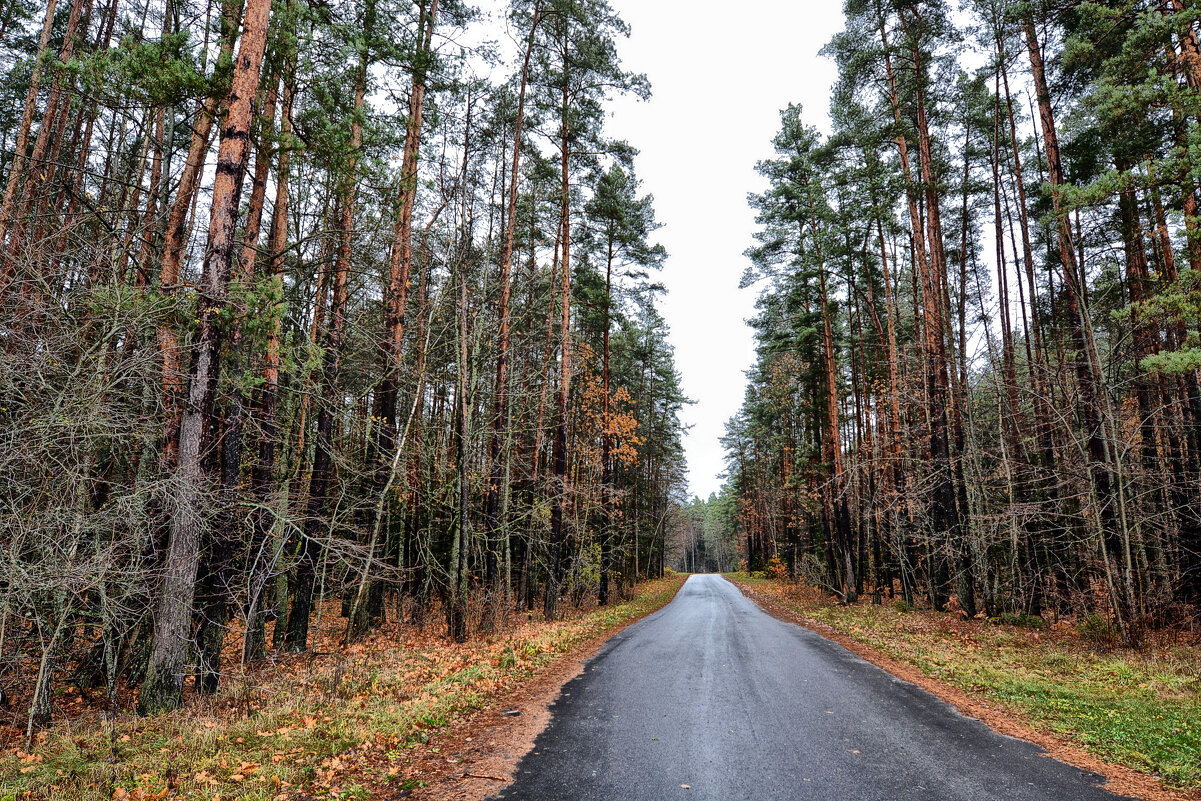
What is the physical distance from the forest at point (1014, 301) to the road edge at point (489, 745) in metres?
10.2

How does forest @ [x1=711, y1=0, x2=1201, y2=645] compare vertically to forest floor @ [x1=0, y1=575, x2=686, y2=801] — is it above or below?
above

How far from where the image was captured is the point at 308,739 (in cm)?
534

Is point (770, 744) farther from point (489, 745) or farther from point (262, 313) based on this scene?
point (262, 313)

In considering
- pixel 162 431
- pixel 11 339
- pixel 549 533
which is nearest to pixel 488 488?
pixel 549 533

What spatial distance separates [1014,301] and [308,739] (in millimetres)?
24075

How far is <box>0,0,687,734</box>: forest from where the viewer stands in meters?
6.01

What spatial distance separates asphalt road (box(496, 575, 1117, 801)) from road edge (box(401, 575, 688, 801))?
20 centimetres

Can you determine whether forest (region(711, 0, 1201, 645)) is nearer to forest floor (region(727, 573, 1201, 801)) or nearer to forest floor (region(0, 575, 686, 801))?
forest floor (region(727, 573, 1201, 801))

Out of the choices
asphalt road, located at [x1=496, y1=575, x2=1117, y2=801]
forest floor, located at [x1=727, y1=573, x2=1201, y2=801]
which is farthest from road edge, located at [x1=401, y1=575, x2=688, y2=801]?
forest floor, located at [x1=727, y1=573, x2=1201, y2=801]

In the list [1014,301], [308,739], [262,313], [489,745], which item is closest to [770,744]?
[489,745]

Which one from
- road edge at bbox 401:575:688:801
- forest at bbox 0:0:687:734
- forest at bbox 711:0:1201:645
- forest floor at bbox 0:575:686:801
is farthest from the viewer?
forest at bbox 711:0:1201:645

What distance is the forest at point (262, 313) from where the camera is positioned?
237 inches

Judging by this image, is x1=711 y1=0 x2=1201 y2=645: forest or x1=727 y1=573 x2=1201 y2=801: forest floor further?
x1=711 y1=0 x2=1201 y2=645: forest

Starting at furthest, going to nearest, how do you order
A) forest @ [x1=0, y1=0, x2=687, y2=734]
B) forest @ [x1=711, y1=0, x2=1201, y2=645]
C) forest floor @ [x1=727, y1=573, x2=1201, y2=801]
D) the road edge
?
1. forest @ [x1=711, y1=0, x2=1201, y2=645]
2. forest @ [x1=0, y1=0, x2=687, y2=734]
3. forest floor @ [x1=727, y1=573, x2=1201, y2=801]
4. the road edge
